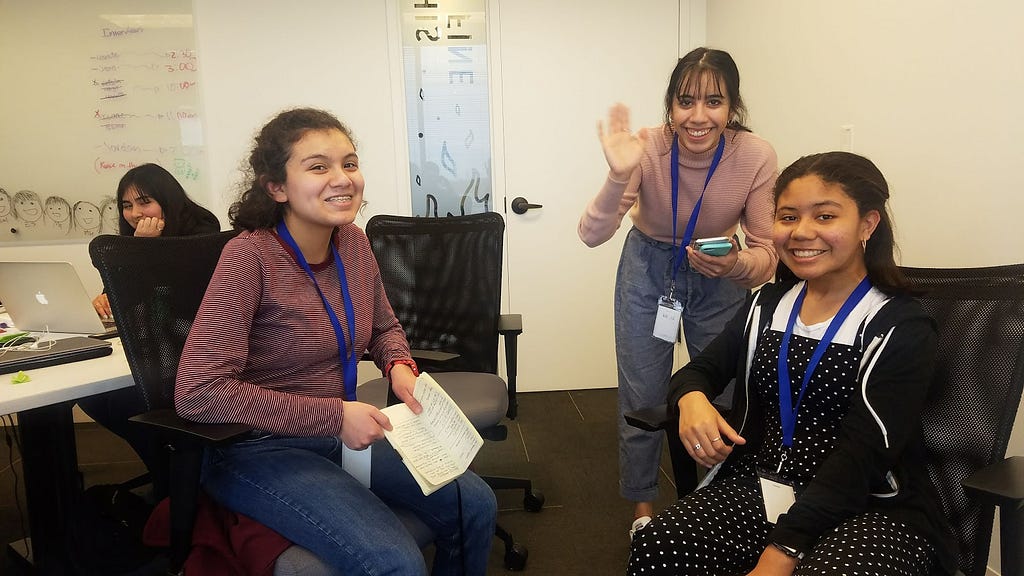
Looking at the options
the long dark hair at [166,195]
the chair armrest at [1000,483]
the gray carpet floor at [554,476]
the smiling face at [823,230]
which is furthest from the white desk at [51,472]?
the chair armrest at [1000,483]

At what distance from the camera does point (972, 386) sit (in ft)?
4.06

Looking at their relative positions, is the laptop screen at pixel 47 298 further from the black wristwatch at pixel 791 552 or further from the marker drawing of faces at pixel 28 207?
the black wristwatch at pixel 791 552

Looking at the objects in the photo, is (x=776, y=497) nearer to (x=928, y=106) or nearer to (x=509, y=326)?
(x=509, y=326)

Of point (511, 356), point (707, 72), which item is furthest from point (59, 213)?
point (707, 72)

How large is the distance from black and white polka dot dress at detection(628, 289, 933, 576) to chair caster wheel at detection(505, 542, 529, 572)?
890mm

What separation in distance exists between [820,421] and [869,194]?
1.50 feet

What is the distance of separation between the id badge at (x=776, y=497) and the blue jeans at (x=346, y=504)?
1.89 ft

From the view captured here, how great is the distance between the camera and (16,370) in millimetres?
1582

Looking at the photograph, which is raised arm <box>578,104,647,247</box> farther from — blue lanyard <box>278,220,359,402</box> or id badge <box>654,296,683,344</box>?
blue lanyard <box>278,220,359,402</box>

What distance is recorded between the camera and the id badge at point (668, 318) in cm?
190

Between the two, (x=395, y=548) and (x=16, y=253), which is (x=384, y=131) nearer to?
(x=16, y=253)

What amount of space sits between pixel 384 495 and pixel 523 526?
1.05m

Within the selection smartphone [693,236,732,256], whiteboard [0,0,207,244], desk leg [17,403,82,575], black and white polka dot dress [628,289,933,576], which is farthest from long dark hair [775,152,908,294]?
whiteboard [0,0,207,244]

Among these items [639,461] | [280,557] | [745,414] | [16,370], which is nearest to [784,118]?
[639,461]
